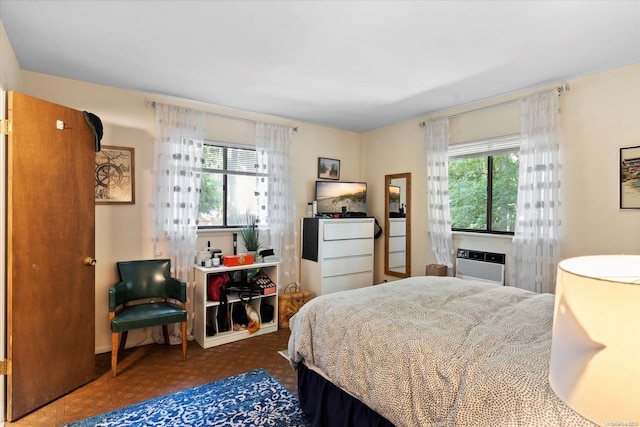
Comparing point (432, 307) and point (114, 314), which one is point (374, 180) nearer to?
point (432, 307)

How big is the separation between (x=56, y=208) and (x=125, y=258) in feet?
3.49

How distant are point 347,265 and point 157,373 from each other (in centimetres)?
247

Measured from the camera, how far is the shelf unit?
11.5ft

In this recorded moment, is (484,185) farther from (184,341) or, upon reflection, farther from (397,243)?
(184,341)

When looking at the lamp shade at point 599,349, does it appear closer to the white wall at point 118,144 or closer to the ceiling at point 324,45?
the ceiling at point 324,45

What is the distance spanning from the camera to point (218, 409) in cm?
240

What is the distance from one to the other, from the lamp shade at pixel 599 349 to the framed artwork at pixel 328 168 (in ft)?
14.1

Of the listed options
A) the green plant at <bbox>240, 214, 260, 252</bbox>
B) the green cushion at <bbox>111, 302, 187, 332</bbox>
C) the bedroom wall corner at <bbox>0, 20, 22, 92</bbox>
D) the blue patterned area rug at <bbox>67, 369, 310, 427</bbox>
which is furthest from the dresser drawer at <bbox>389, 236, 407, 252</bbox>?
the bedroom wall corner at <bbox>0, 20, 22, 92</bbox>

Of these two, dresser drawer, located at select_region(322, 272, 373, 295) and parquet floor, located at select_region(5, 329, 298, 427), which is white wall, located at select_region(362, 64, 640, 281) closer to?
dresser drawer, located at select_region(322, 272, 373, 295)

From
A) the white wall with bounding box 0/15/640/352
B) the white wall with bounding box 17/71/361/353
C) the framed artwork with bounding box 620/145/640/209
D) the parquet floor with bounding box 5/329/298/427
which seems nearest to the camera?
the parquet floor with bounding box 5/329/298/427

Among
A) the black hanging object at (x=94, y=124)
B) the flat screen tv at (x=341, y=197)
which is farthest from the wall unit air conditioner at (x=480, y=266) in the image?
the black hanging object at (x=94, y=124)

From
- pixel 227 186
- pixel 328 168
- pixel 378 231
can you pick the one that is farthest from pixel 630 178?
pixel 227 186

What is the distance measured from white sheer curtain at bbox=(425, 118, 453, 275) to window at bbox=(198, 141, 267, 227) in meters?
2.08

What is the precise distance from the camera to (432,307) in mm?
2160
